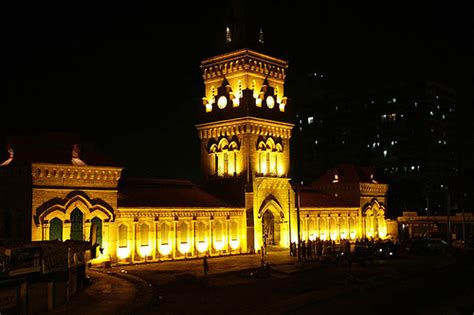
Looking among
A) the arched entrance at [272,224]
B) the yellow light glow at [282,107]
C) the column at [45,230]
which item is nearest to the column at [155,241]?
the column at [45,230]

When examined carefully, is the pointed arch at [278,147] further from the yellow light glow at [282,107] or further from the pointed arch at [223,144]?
the pointed arch at [223,144]

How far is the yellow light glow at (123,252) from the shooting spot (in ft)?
166

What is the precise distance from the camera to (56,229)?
4638 cm

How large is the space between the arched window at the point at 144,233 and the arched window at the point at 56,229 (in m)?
7.91

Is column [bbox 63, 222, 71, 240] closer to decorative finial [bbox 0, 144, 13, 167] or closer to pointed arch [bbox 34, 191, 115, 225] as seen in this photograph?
pointed arch [bbox 34, 191, 115, 225]

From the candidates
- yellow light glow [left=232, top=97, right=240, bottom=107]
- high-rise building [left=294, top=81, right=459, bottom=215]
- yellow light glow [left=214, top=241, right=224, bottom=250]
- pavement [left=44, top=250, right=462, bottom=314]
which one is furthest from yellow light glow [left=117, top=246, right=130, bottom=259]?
high-rise building [left=294, top=81, right=459, bottom=215]

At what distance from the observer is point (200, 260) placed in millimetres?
55438

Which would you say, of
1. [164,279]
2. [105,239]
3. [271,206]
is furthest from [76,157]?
[271,206]

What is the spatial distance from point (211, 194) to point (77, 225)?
1947 cm

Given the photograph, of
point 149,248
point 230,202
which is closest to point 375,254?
point 230,202

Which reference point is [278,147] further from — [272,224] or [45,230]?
[45,230]

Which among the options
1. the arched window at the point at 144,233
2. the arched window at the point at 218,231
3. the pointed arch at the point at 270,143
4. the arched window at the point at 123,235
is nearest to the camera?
the arched window at the point at 123,235

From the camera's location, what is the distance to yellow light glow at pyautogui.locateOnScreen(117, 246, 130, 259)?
50.5 metres

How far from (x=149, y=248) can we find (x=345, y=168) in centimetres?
3667
